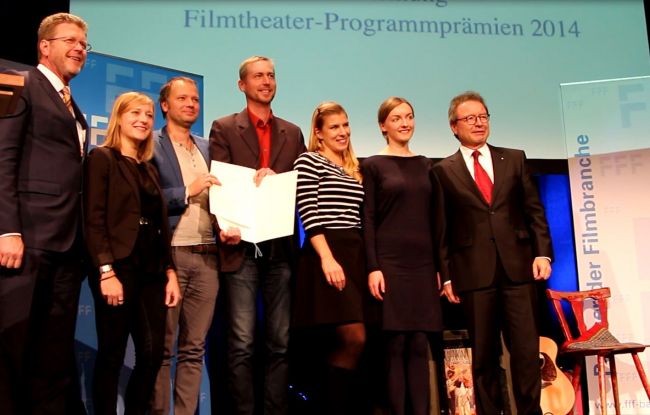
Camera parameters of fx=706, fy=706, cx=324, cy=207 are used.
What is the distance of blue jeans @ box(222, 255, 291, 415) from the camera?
324cm

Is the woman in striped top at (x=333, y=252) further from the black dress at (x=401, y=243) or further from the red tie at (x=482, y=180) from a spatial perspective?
the red tie at (x=482, y=180)

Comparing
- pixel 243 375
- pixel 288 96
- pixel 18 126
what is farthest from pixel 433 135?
pixel 18 126

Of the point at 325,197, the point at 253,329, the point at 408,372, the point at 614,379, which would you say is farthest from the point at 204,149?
the point at 614,379

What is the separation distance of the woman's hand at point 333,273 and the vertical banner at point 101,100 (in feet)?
3.87

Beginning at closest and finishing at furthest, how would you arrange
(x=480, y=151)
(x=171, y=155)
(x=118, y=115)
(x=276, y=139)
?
(x=118, y=115), (x=171, y=155), (x=276, y=139), (x=480, y=151)

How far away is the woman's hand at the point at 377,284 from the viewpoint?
3.31m

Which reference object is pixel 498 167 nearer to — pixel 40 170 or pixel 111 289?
pixel 111 289

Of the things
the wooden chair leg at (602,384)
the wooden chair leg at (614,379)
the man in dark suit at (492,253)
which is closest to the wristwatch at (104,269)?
the man in dark suit at (492,253)

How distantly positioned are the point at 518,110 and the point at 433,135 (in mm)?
620

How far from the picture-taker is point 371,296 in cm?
337

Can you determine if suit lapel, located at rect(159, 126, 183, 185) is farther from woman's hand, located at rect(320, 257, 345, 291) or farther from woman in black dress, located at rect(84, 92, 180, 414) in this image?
woman's hand, located at rect(320, 257, 345, 291)

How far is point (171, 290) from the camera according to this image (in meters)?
3.14

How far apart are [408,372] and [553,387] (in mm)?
1375

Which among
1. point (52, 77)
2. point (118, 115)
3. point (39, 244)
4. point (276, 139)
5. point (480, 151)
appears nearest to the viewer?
point (39, 244)
